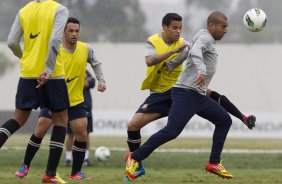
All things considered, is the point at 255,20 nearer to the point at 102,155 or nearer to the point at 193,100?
the point at 193,100

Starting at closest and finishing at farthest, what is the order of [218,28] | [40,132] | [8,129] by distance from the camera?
[8,129]
[218,28]
[40,132]

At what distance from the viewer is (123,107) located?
35.6 m

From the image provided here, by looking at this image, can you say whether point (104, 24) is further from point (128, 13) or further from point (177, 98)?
point (177, 98)

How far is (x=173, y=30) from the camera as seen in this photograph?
1050 centimetres

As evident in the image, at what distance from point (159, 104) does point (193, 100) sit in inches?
37.5

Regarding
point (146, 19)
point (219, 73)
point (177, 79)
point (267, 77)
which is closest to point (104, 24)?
point (146, 19)

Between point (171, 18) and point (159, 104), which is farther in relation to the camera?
point (159, 104)

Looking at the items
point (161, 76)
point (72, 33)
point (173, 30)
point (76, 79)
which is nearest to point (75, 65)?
point (76, 79)

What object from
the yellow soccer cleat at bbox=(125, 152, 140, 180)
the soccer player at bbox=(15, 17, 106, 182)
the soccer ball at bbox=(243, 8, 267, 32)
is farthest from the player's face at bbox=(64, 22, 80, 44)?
the soccer ball at bbox=(243, 8, 267, 32)

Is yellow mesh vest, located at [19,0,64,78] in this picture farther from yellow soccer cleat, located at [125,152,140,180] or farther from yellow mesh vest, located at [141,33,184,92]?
yellow mesh vest, located at [141,33,184,92]

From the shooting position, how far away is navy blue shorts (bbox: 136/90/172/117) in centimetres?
1066

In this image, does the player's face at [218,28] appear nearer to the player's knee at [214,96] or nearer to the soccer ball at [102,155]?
the player's knee at [214,96]

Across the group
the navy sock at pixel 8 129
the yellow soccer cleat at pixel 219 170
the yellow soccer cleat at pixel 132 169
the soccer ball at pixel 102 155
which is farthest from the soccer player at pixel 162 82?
the soccer ball at pixel 102 155

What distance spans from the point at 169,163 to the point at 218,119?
6.35 metres
